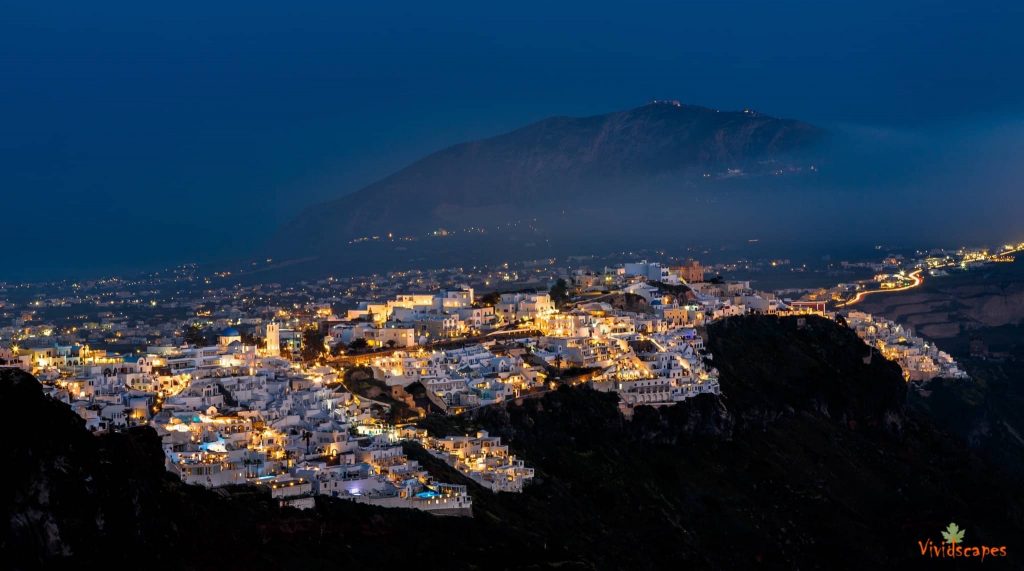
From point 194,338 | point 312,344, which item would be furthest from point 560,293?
point 194,338

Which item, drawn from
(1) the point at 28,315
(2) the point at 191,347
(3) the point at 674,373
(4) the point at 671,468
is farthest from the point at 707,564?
(1) the point at 28,315

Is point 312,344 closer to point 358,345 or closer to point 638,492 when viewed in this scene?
point 358,345

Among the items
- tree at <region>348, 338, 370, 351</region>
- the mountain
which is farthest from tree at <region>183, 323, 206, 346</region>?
the mountain

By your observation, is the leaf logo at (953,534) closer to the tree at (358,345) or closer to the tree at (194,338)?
the tree at (358,345)

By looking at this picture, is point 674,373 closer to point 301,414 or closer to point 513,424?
point 513,424

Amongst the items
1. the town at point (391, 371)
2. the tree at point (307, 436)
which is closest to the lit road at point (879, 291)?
the town at point (391, 371)

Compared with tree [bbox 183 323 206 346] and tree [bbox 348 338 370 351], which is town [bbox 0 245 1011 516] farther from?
tree [bbox 183 323 206 346]
